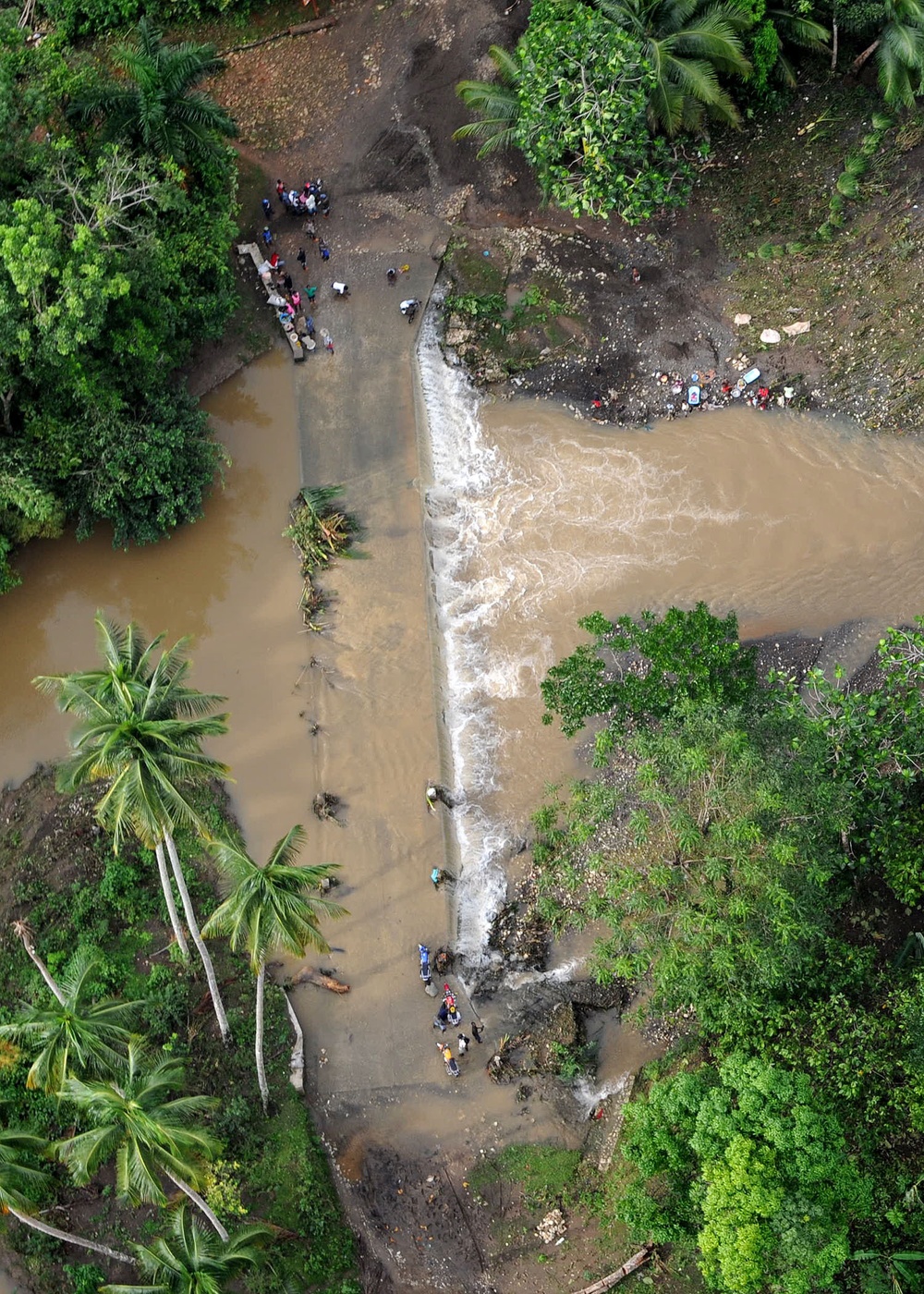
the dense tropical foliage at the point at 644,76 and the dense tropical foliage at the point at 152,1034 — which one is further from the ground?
the dense tropical foliage at the point at 644,76

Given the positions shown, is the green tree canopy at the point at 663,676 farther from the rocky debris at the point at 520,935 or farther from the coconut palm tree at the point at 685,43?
the coconut palm tree at the point at 685,43

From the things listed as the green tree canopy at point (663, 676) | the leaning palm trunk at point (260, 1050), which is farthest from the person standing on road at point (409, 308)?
the leaning palm trunk at point (260, 1050)

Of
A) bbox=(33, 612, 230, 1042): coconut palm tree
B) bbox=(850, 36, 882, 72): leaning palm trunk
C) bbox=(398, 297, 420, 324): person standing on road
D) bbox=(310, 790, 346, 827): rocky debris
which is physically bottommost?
bbox=(310, 790, 346, 827): rocky debris

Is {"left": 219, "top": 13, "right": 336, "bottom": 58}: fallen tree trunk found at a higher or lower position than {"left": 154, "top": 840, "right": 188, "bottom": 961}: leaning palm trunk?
higher

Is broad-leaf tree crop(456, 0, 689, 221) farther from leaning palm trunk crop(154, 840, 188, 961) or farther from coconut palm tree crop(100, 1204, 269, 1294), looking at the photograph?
coconut palm tree crop(100, 1204, 269, 1294)

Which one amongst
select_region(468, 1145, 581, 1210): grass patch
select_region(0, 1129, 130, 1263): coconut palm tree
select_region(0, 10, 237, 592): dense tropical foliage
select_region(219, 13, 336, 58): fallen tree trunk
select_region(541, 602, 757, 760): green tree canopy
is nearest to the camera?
select_region(0, 1129, 130, 1263): coconut palm tree

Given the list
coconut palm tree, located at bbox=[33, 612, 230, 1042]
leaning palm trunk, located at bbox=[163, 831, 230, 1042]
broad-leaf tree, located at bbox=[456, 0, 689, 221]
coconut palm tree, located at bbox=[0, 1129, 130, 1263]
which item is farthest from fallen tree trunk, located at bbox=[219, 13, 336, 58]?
coconut palm tree, located at bbox=[0, 1129, 130, 1263]

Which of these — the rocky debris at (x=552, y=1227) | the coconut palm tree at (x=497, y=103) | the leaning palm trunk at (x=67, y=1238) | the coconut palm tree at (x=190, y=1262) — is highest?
the coconut palm tree at (x=497, y=103)

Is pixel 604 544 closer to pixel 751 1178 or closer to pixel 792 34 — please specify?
pixel 792 34

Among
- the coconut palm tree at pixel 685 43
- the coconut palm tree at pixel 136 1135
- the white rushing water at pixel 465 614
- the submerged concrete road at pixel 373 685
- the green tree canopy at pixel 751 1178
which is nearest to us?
the coconut palm tree at pixel 136 1135
